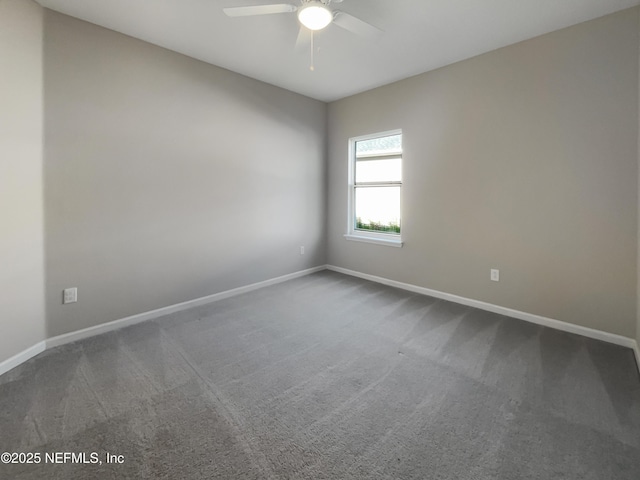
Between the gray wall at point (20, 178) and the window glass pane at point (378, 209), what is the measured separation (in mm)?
3632

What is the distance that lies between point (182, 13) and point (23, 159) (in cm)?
168

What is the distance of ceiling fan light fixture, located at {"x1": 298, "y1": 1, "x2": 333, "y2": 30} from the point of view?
74.1 inches

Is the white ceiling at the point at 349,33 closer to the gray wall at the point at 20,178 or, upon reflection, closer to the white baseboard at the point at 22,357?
the gray wall at the point at 20,178

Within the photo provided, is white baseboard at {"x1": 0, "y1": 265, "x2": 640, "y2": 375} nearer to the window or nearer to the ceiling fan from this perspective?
the window

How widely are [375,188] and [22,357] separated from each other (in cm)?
407

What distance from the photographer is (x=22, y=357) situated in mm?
2207

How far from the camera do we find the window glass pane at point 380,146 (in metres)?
4.04

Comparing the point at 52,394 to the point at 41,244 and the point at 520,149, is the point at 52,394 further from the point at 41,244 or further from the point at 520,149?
the point at 520,149

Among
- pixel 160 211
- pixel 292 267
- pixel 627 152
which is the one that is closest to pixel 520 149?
pixel 627 152

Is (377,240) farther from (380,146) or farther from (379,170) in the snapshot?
(380,146)

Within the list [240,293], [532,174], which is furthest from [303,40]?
[240,293]

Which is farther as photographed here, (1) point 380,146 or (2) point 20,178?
(1) point 380,146

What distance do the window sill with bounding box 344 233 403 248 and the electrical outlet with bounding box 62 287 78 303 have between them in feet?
10.9

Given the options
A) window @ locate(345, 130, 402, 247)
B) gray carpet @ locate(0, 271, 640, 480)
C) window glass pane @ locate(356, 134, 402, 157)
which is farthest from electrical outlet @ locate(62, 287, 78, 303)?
window glass pane @ locate(356, 134, 402, 157)
